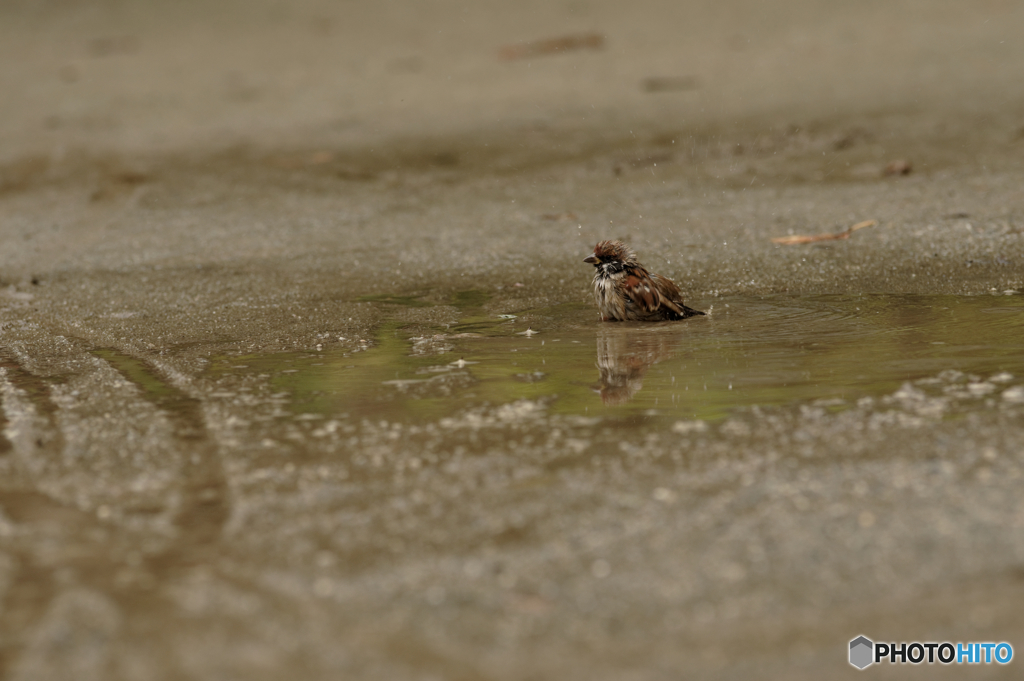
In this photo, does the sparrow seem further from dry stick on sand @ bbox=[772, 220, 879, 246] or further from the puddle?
dry stick on sand @ bbox=[772, 220, 879, 246]

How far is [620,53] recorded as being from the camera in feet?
46.0

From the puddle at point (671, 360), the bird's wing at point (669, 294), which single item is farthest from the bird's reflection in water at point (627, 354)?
the bird's wing at point (669, 294)

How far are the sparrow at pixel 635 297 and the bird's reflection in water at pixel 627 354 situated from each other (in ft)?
0.31

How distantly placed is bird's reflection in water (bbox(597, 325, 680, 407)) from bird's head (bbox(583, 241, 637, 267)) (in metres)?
0.46

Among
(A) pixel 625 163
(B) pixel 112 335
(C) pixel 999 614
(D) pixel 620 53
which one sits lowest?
(C) pixel 999 614

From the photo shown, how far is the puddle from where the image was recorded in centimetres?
445

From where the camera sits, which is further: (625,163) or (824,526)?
(625,163)

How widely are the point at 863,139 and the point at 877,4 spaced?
5.34 meters

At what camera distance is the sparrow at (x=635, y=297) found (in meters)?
5.88

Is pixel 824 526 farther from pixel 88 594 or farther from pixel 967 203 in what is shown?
pixel 967 203

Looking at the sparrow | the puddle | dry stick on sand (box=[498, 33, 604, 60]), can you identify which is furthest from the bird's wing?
dry stick on sand (box=[498, 33, 604, 60])

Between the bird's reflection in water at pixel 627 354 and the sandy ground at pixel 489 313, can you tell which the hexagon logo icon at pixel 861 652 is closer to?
the sandy ground at pixel 489 313

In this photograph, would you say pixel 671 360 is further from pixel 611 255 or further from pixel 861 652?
pixel 861 652

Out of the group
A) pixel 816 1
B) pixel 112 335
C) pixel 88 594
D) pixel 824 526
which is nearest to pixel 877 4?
pixel 816 1
